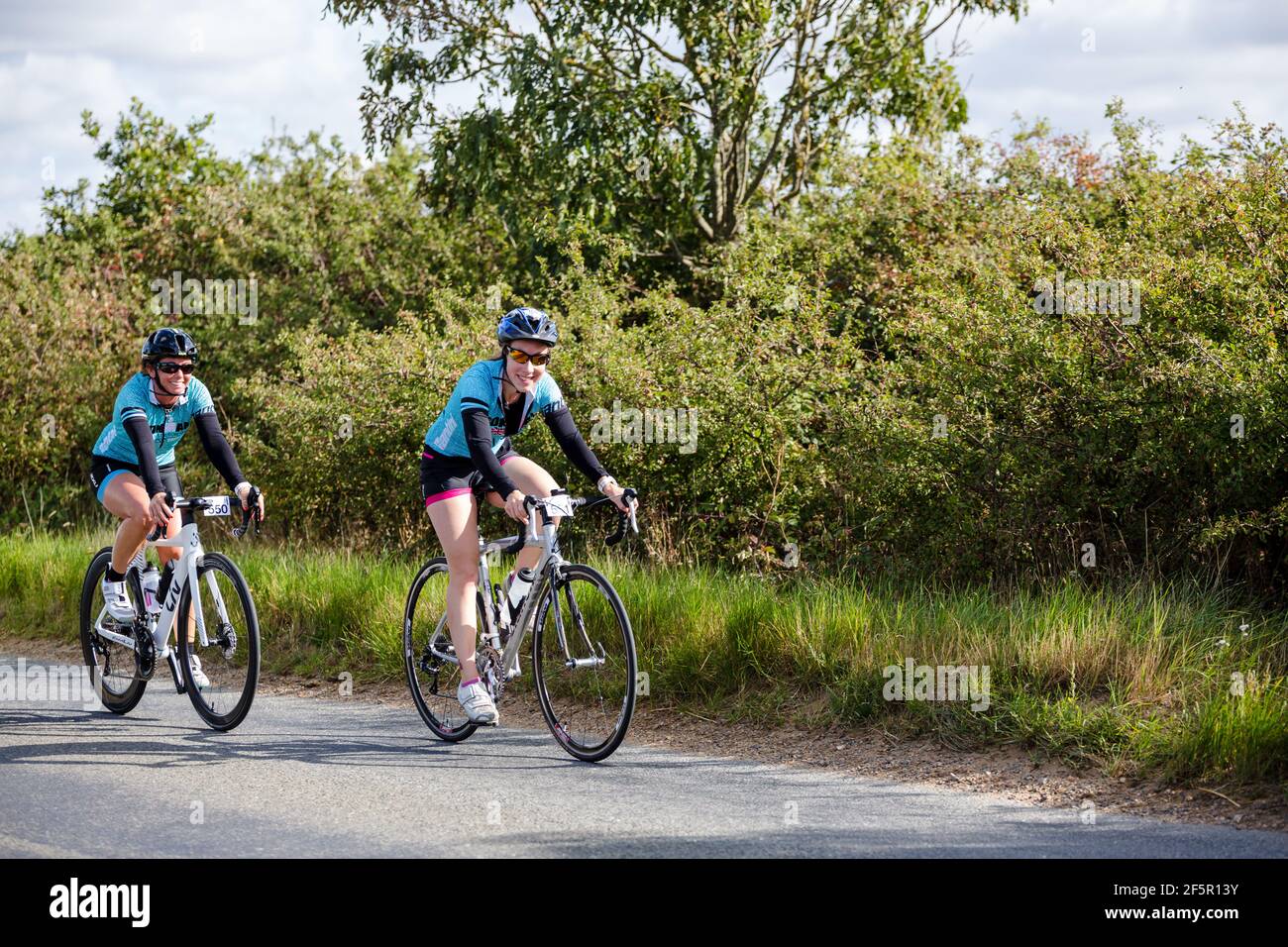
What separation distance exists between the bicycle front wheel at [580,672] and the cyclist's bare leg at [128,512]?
2.52 metres

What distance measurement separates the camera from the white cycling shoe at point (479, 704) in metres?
6.89

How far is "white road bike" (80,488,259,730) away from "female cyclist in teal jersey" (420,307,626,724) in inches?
43.3

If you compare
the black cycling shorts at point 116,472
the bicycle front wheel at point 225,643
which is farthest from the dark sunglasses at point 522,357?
the black cycling shorts at point 116,472

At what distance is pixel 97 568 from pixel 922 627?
513 cm

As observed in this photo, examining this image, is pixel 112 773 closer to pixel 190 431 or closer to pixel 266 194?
pixel 190 431

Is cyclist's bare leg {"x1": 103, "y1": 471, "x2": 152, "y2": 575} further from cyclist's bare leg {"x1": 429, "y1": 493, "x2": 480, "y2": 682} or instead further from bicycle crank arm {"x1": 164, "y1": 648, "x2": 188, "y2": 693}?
cyclist's bare leg {"x1": 429, "y1": 493, "x2": 480, "y2": 682}

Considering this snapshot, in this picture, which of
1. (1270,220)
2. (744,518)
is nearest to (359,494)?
(744,518)

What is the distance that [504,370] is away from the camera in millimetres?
6977

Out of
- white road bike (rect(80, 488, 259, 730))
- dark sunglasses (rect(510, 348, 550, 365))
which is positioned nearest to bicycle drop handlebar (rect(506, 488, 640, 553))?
dark sunglasses (rect(510, 348, 550, 365))

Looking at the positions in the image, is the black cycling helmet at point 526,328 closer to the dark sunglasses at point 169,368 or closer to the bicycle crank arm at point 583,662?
the bicycle crank arm at point 583,662

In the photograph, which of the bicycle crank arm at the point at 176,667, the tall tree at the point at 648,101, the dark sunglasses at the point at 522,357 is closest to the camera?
the dark sunglasses at the point at 522,357

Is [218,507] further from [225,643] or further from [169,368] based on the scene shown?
[169,368]

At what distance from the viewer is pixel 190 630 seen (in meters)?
7.58

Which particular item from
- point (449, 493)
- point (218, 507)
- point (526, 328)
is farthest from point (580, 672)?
point (218, 507)
